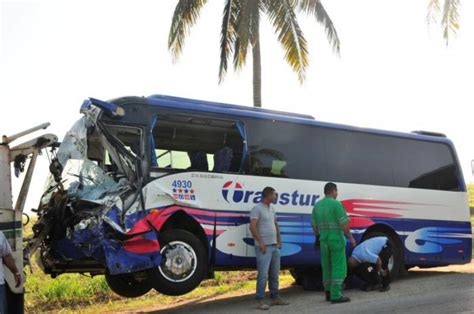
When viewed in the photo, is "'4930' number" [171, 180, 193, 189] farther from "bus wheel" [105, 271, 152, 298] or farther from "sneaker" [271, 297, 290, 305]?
"sneaker" [271, 297, 290, 305]

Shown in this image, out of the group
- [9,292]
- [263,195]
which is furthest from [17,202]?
[263,195]

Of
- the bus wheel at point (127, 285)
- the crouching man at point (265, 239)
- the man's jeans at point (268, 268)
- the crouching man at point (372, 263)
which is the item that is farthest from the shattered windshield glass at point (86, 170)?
the crouching man at point (372, 263)

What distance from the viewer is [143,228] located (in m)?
9.31

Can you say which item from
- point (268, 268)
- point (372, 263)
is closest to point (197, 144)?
point (268, 268)

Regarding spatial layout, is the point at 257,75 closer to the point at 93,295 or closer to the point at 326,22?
the point at 326,22

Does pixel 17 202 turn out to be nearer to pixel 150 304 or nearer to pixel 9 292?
pixel 9 292

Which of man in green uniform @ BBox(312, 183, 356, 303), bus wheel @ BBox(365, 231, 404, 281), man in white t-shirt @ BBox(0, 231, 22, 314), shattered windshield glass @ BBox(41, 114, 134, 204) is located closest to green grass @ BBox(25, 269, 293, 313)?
bus wheel @ BBox(365, 231, 404, 281)

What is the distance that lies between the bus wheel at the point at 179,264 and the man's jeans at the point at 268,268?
906 mm

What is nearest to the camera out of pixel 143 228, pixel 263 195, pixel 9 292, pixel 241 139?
pixel 9 292

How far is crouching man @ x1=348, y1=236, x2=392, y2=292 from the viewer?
11.4m

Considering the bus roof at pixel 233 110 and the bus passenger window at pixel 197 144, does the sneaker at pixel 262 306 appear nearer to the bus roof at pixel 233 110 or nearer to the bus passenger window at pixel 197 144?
the bus passenger window at pixel 197 144

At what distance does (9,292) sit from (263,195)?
4.12m

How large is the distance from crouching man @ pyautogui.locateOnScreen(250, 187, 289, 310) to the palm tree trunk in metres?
8.14

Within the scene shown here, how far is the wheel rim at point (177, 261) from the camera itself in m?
9.55
